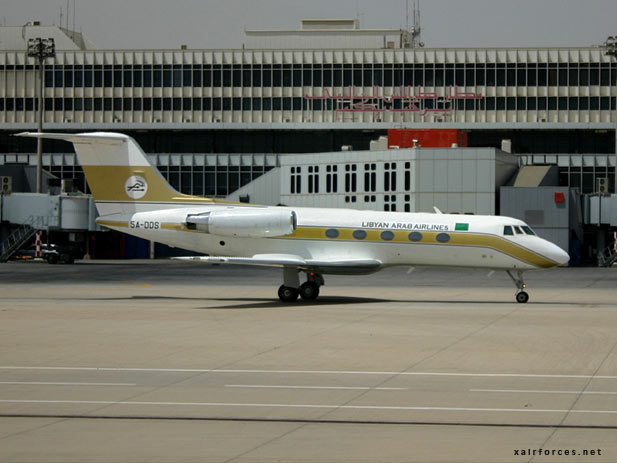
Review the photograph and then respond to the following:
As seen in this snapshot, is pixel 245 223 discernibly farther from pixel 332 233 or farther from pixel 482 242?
pixel 482 242

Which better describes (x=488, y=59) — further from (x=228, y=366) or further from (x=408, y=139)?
(x=228, y=366)

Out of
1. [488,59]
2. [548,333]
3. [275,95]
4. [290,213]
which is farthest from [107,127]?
[548,333]

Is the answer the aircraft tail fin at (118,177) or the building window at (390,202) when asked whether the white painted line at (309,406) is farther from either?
the building window at (390,202)

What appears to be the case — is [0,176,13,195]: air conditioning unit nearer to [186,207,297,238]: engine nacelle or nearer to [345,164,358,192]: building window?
[345,164,358,192]: building window

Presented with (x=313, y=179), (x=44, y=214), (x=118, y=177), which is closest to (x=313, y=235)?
(x=118, y=177)

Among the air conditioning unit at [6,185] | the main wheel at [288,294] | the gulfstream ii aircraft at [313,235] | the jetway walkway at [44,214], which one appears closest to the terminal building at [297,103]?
the air conditioning unit at [6,185]

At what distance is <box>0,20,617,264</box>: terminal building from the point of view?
96750 mm

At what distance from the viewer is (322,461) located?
39.5 ft

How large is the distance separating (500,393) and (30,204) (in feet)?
200

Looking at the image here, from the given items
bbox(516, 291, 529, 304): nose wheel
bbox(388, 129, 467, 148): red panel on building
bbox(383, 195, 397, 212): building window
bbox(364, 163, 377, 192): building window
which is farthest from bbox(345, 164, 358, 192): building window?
bbox(516, 291, 529, 304): nose wheel

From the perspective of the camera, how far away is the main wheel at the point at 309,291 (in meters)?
37.7

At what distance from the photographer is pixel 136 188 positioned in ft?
126

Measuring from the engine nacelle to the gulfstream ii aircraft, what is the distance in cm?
4

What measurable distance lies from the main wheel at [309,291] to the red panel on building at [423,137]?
45.1m
